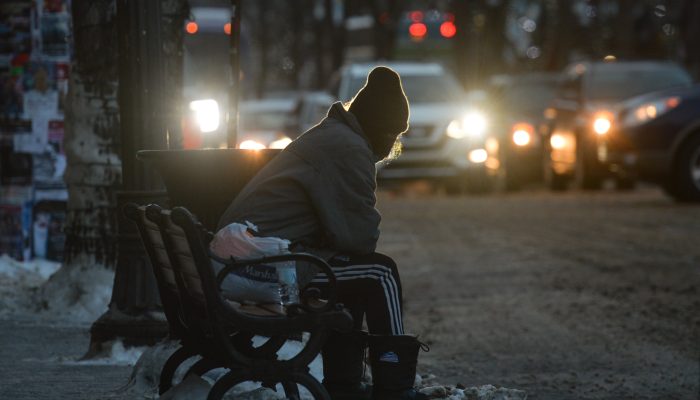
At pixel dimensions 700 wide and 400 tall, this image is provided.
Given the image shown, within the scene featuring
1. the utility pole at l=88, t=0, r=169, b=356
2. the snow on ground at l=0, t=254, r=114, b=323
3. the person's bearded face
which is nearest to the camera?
Answer: the person's bearded face

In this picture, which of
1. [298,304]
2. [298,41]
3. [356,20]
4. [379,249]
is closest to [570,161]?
[379,249]

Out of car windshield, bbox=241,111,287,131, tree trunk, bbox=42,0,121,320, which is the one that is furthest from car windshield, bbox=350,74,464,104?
tree trunk, bbox=42,0,121,320

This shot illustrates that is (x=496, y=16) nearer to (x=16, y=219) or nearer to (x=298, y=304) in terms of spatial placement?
(x=16, y=219)

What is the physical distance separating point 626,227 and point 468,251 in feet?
9.40

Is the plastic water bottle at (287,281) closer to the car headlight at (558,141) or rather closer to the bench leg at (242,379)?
the bench leg at (242,379)

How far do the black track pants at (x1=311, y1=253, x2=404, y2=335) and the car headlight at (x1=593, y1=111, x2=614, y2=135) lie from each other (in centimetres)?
1498

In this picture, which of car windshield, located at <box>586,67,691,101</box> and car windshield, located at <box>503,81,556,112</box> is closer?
car windshield, located at <box>586,67,691,101</box>

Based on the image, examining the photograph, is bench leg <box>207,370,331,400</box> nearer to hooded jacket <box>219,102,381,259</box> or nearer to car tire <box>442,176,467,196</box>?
hooded jacket <box>219,102,381,259</box>

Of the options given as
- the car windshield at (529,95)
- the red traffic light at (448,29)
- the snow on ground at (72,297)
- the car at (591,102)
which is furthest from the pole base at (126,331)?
the red traffic light at (448,29)

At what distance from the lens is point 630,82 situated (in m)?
22.3

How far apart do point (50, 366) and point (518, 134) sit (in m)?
18.2

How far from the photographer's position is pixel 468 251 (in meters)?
14.2

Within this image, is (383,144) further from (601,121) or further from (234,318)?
(601,121)

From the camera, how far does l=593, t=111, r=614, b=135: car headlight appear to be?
67.8ft
